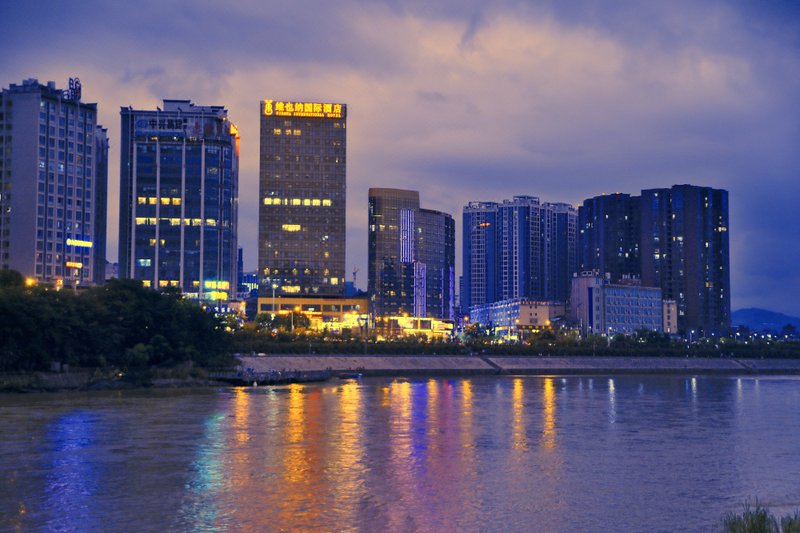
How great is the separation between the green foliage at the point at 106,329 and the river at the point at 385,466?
17.1 meters

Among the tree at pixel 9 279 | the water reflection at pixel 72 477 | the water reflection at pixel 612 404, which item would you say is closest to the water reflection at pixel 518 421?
the water reflection at pixel 612 404

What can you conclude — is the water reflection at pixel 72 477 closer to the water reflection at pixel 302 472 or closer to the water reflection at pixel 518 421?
the water reflection at pixel 302 472

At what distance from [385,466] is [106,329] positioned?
3123 inches

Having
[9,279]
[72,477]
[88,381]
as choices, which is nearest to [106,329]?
[88,381]

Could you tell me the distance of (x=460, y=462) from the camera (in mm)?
51469

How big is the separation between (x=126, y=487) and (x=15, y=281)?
90946 millimetres

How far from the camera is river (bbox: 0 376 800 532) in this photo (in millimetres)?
36544

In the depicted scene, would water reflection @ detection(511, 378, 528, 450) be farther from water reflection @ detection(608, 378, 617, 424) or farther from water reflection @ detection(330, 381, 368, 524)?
water reflection @ detection(330, 381, 368, 524)

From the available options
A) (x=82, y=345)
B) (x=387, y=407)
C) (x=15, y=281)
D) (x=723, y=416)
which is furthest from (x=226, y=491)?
(x=15, y=281)

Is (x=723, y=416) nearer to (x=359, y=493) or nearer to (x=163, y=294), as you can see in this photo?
(x=359, y=493)

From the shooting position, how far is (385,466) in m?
49.6

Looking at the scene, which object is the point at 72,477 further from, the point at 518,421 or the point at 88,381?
the point at 88,381

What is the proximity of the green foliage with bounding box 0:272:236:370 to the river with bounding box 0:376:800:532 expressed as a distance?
17058mm

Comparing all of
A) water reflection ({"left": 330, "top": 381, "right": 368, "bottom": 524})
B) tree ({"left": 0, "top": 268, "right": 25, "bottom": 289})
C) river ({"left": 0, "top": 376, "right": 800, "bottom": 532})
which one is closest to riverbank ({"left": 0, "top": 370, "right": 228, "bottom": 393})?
river ({"left": 0, "top": 376, "right": 800, "bottom": 532})
